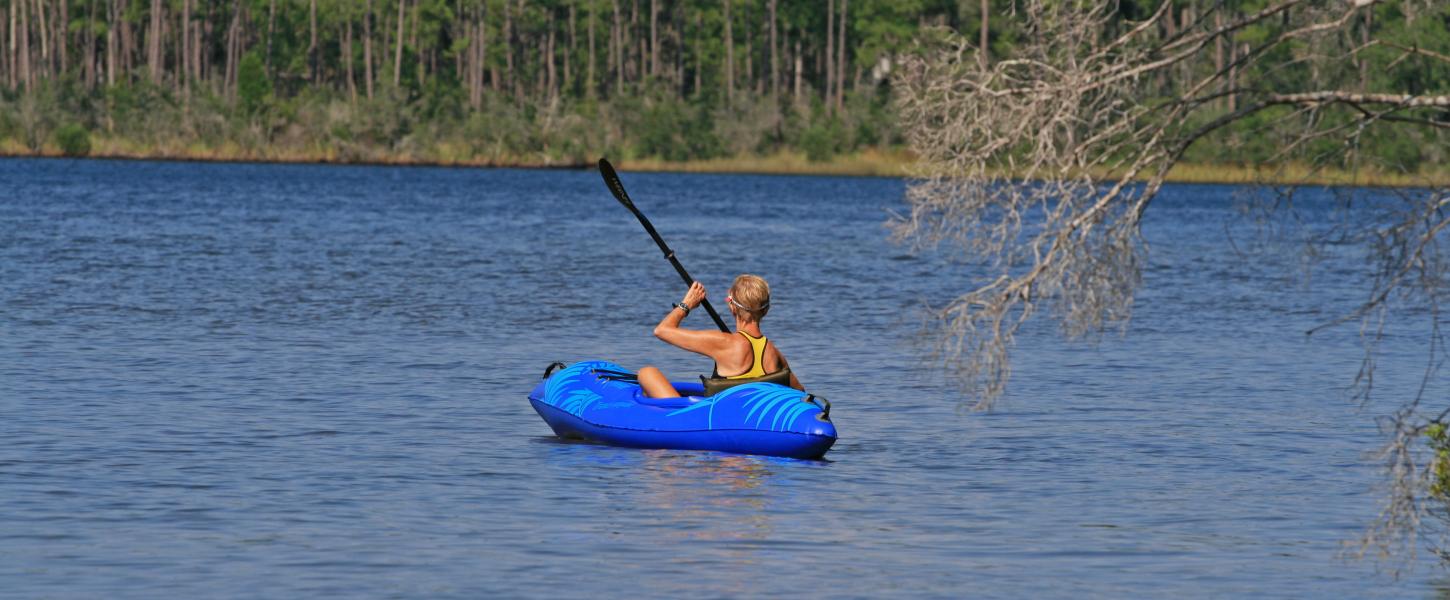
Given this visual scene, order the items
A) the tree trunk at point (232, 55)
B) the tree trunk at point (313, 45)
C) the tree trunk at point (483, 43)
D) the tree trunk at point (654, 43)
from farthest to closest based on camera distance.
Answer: the tree trunk at point (313, 45) → the tree trunk at point (654, 43) → the tree trunk at point (232, 55) → the tree trunk at point (483, 43)

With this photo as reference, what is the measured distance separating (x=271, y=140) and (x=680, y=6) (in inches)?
1115

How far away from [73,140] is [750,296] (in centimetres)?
7541

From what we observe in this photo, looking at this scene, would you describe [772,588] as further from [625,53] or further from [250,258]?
[625,53]

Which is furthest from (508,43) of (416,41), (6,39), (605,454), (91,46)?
(605,454)

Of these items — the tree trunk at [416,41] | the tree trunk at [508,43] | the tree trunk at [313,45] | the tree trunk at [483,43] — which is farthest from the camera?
the tree trunk at [416,41]

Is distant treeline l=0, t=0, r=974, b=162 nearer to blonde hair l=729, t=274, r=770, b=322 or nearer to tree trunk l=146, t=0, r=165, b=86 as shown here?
tree trunk l=146, t=0, r=165, b=86

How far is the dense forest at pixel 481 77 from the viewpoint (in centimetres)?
8600

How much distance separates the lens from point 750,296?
539 inches

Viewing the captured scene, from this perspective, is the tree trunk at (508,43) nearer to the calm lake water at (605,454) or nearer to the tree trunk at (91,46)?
the tree trunk at (91,46)

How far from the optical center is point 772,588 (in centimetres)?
973

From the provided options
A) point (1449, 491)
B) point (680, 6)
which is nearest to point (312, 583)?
point (1449, 491)

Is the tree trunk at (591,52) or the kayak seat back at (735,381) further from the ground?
the tree trunk at (591,52)

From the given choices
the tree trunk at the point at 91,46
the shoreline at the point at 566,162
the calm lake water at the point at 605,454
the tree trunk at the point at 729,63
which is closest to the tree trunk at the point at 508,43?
the tree trunk at the point at 729,63

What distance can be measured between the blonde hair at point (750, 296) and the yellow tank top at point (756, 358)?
0.74ft
